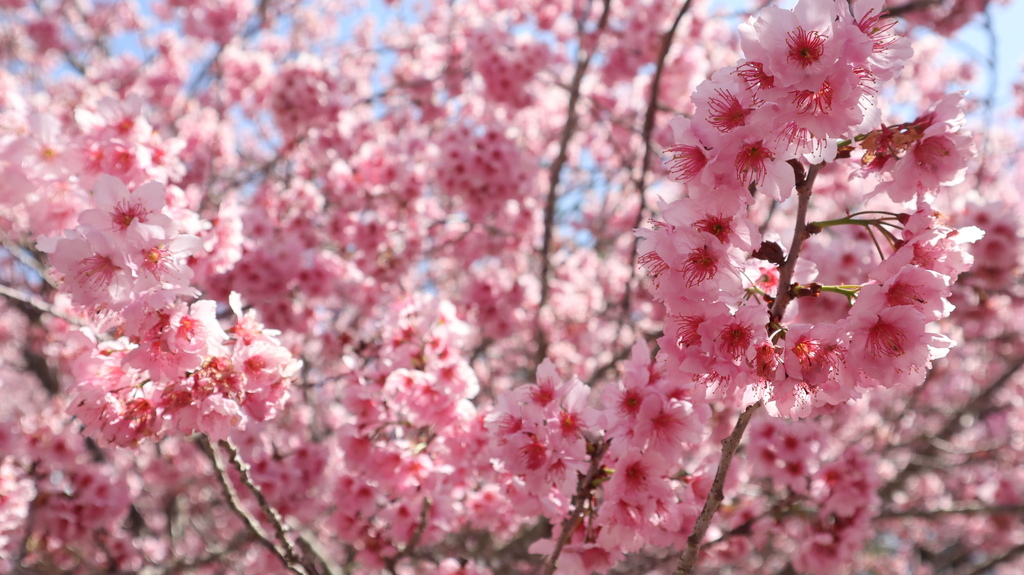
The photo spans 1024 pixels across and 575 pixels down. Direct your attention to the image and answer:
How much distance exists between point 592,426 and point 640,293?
2.96m

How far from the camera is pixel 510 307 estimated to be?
464 centimetres

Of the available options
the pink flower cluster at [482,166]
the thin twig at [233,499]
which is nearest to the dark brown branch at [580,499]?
the thin twig at [233,499]

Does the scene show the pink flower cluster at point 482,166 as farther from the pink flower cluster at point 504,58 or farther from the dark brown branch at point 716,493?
the dark brown branch at point 716,493

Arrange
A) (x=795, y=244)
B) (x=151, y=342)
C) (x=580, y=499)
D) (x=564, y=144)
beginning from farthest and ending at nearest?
(x=564, y=144) → (x=580, y=499) → (x=151, y=342) → (x=795, y=244)

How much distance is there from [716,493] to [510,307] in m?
3.21

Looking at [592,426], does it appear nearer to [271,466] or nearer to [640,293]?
[271,466]

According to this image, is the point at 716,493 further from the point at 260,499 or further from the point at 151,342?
the point at 151,342

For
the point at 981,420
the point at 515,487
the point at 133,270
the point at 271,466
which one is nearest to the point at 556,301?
the point at 271,466

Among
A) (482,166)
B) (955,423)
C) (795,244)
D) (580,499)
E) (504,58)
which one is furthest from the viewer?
(955,423)

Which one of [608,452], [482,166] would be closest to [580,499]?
[608,452]

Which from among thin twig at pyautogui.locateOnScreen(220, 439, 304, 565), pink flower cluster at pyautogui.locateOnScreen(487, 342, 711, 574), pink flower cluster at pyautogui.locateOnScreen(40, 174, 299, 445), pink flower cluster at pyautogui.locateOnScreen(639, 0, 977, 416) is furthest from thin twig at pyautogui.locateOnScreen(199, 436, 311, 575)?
pink flower cluster at pyautogui.locateOnScreen(639, 0, 977, 416)

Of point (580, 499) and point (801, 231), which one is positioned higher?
point (801, 231)

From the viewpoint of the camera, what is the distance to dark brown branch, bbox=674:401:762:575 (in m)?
1.43

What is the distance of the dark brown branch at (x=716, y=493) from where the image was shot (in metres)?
1.43
